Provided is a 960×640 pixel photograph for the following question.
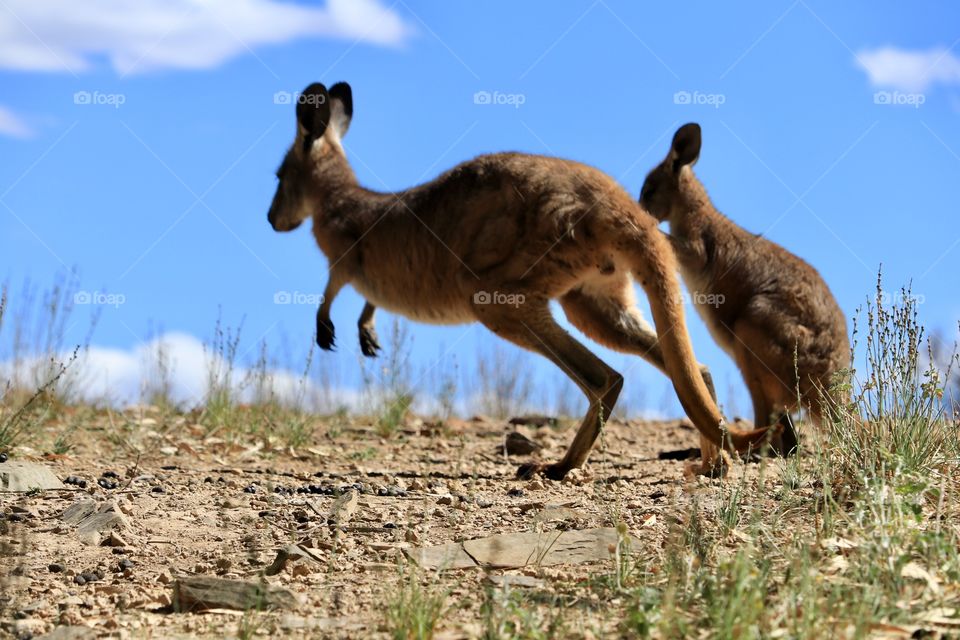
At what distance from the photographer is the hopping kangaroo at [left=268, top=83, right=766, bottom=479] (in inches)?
243

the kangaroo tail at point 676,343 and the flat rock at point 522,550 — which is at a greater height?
the kangaroo tail at point 676,343

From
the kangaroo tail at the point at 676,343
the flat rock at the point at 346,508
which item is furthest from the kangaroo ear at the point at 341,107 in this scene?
the flat rock at the point at 346,508

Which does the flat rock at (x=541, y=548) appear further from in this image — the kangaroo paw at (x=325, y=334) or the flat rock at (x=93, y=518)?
the kangaroo paw at (x=325, y=334)

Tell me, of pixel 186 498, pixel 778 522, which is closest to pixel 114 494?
pixel 186 498

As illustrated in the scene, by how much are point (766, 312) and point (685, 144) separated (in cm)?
268

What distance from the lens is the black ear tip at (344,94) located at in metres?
9.72

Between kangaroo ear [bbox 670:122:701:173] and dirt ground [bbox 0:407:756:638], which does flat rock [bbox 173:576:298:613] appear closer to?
dirt ground [bbox 0:407:756:638]

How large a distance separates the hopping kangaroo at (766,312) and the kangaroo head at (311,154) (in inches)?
122

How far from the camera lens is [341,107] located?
9836 millimetres

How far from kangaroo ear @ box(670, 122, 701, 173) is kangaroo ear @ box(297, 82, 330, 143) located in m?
3.16

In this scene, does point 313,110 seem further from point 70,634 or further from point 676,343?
point 70,634

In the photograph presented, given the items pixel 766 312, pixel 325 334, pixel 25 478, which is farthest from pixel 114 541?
pixel 766 312

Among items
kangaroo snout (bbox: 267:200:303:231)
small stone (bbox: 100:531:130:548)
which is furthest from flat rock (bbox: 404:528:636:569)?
kangaroo snout (bbox: 267:200:303:231)

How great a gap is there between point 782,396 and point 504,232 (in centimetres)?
240
